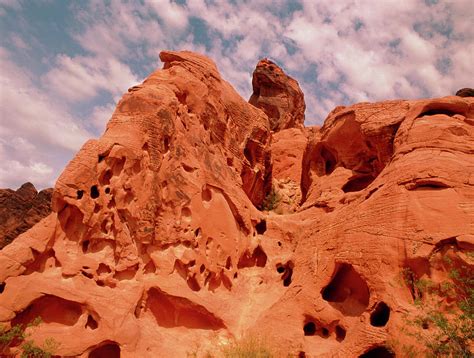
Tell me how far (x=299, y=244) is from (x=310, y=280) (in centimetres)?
206

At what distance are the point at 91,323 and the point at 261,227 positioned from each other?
25.3 ft

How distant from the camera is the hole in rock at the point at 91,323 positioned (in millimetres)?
9352

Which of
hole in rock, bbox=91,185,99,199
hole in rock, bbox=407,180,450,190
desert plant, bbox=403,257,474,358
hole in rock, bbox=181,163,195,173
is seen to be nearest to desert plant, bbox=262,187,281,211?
hole in rock, bbox=181,163,195,173

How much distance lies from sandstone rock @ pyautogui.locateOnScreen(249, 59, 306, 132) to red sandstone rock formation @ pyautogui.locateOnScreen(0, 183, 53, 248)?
51.1 feet

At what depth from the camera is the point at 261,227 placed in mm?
15320

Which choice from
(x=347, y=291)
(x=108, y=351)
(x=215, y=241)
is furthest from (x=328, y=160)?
(x=108, y=351)

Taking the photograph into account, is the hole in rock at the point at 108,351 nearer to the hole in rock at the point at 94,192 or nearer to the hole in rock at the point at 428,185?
the hole in rock at the point at 94,192

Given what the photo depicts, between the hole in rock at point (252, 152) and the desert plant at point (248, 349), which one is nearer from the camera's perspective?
the desert plant at point (248, 349)

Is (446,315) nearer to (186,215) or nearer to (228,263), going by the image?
(228,263)


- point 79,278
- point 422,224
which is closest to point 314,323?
point 422,224

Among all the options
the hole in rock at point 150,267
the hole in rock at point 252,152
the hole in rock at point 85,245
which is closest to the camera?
the hole in rock at point 85,245

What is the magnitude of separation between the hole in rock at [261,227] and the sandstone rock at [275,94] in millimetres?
12784

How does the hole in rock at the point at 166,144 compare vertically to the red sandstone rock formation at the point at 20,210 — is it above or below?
above

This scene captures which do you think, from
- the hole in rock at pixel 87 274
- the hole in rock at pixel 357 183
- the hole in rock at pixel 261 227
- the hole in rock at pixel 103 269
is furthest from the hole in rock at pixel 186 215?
the hole in rock at pixel 357 183
